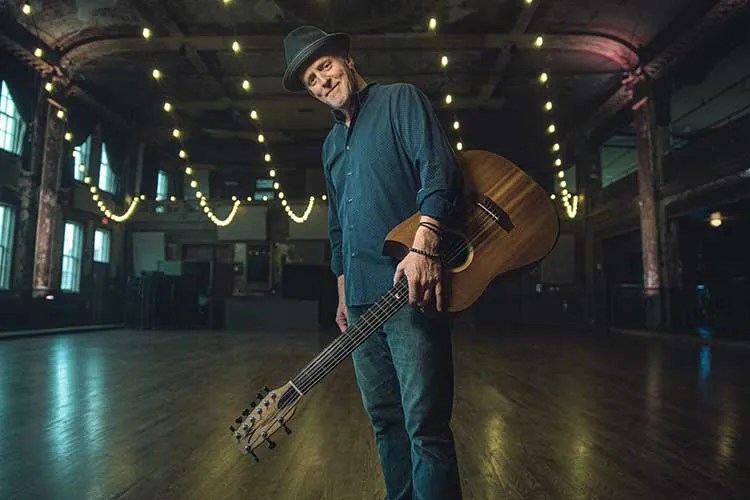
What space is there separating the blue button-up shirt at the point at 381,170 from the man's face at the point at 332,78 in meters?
0.05

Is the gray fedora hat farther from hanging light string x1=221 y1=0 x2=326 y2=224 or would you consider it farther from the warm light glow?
the warm light glow

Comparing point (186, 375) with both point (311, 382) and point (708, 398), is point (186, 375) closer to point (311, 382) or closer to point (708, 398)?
point (311, 382)

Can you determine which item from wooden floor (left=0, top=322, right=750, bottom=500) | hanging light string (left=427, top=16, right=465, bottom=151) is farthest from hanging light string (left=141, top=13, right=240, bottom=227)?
wooden floor (left=0, top=322, right=750, bottom=500)

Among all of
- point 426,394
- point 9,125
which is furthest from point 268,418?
point 9,125

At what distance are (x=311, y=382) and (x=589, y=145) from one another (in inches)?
602

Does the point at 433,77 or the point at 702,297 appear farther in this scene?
the point at 433,77

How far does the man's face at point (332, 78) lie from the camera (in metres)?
1.39

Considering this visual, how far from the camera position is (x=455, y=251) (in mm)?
1270

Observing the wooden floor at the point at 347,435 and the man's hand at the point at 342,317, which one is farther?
the wooden floor at the point at 347,435

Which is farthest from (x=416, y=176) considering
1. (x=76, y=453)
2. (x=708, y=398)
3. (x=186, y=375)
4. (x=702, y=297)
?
(x=702, y=297)

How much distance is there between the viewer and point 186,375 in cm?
482

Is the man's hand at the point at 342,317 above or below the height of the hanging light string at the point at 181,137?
below

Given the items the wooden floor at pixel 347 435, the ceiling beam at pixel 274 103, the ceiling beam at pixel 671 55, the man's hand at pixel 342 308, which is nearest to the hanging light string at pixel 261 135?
the ceiling beam at pixel 274 103

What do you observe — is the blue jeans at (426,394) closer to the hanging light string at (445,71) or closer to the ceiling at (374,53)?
the hanging light string at (445,71)
